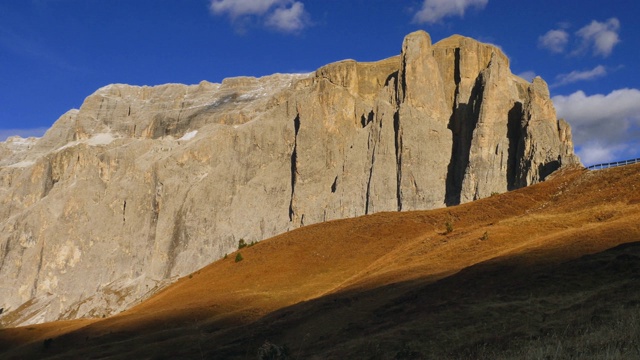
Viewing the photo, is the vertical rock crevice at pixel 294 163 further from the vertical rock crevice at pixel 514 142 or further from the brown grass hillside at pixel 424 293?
the brown grass hillside at pixel 424 293

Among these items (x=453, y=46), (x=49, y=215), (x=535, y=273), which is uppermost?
(x=453, y=46)

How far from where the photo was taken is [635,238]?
2478 cm

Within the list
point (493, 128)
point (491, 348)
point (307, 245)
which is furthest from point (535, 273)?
point (493, 128)

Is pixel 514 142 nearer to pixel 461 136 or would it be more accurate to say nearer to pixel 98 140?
pixel 461 136

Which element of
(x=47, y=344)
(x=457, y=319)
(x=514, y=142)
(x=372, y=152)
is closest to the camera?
(x=457, y=319)

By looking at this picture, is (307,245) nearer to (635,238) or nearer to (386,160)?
(635,238)

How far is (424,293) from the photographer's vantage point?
77.0 feet

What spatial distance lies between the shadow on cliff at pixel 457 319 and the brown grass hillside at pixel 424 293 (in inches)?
2.6

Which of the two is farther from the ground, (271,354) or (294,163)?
(294,163)

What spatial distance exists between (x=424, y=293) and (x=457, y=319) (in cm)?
503

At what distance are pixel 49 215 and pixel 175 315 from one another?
11939 centimetres

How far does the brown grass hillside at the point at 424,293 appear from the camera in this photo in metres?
16.1

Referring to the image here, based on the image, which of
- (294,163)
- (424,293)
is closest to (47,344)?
(424,293)

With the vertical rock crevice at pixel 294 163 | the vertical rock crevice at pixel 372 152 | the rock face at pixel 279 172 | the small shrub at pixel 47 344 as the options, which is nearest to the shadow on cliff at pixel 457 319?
the small shrub at pixel 47 344
